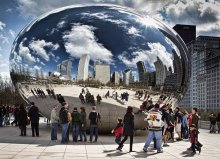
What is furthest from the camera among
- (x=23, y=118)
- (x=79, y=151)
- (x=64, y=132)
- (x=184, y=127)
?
(x=184, y=127)

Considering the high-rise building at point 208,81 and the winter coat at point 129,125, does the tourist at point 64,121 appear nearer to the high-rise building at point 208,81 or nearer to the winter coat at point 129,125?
the winter coat at point 129,125

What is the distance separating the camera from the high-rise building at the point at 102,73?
13.8 m

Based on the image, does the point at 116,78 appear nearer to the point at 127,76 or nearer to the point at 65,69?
the point at 127,76

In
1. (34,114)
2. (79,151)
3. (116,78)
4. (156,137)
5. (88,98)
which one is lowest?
(79,151)

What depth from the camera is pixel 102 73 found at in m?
13.8

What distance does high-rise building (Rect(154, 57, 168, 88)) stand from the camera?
1447 centimetres

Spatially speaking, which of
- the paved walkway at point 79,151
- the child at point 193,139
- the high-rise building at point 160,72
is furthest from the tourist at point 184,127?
the child at point 193,139

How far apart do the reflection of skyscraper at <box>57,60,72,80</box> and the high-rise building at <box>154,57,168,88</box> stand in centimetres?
350

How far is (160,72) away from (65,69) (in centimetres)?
391

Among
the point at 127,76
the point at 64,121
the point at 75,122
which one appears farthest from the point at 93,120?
the point at 127,76

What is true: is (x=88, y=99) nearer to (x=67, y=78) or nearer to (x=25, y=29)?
(x=67, y=78)

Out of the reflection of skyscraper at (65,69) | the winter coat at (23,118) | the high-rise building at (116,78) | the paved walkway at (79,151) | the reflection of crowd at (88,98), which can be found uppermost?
the reflection of skyscraper at (65,69)

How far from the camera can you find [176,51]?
620 inches

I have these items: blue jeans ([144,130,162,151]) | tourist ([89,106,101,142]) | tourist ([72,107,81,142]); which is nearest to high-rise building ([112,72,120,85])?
tourist ([89,106,101,142])
